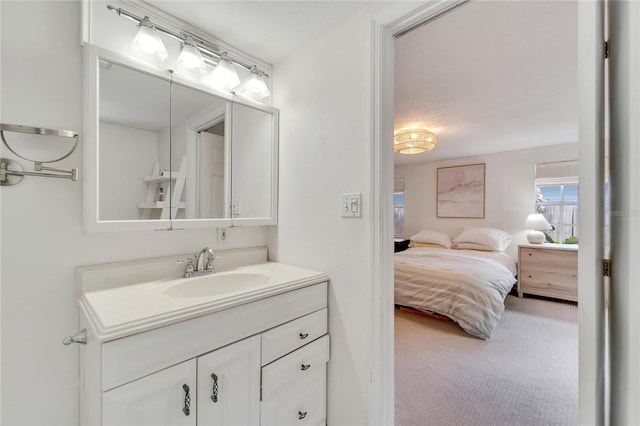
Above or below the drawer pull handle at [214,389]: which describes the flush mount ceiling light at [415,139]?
above

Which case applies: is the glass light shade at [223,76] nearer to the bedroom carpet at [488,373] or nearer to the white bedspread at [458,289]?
the bedroom carpet at [488,373]

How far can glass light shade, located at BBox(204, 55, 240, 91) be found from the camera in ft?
4.79

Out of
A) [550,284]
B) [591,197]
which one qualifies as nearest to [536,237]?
[550,284]

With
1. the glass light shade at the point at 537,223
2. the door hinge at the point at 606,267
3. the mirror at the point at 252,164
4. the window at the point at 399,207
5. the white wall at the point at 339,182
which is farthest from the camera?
the window at the point at 399,207

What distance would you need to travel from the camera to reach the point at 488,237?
4.08m

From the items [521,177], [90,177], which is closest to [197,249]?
[90,177]

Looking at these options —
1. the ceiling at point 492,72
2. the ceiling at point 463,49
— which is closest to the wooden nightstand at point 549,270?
the ceiling at point 492,72

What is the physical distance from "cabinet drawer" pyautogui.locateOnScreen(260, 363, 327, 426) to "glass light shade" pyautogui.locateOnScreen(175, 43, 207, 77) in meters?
1.60

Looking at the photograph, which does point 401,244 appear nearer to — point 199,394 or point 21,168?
point 199,394

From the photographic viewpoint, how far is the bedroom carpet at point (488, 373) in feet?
5.27

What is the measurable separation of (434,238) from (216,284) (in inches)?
155

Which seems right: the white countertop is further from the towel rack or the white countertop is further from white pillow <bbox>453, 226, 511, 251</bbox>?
white pillow <bbox>453, 226, 511, 251</bbox>

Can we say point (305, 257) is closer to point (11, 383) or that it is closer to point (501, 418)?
point (11, 383)

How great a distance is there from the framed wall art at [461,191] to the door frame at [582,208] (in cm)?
402
